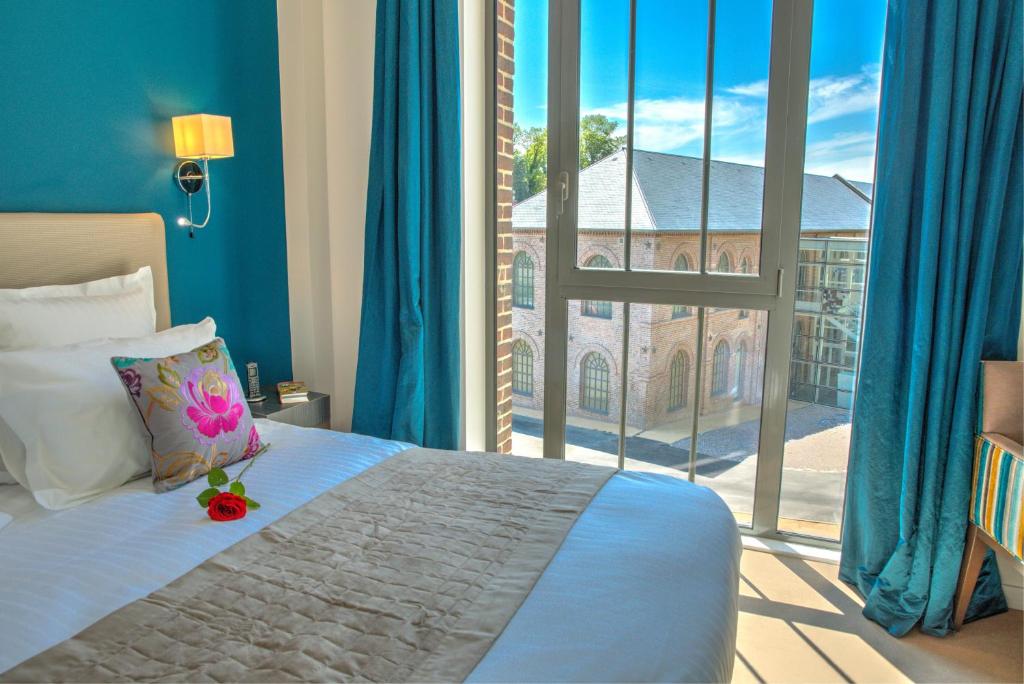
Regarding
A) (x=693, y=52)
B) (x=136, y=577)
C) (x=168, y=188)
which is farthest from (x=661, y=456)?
(x=168, y=188)

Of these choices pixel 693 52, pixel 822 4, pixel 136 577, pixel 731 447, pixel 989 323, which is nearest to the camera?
pixel 136 577

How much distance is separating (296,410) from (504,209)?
1.29 m

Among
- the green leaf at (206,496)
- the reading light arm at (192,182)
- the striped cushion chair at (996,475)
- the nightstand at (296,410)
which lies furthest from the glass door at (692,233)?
the green leaf at (206,496)

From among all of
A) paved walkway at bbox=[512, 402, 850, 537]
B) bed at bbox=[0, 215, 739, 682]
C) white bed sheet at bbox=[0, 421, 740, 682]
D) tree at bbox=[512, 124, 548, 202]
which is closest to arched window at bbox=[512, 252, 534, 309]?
tree at bbox=[512, 124, 548, 202]

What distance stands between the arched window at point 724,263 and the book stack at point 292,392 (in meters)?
1.86

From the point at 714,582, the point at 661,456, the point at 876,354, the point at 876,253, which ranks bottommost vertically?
the point at 661,456

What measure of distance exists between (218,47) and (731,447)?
2779 millimetres

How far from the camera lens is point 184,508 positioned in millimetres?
1771

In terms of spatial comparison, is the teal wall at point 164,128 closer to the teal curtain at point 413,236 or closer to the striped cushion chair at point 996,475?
the teal curtain at point 413,236

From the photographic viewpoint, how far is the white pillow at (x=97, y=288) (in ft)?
7.00

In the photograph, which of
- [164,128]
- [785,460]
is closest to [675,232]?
[785,460]

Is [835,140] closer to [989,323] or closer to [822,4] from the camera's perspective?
[822,4]

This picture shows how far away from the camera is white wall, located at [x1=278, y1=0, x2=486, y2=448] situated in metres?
3.07

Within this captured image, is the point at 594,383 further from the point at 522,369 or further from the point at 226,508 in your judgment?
the point at 226,508
